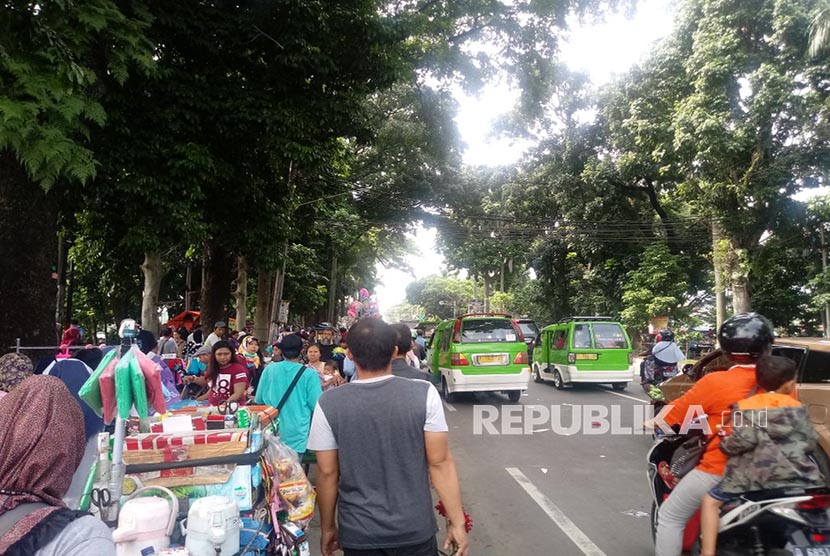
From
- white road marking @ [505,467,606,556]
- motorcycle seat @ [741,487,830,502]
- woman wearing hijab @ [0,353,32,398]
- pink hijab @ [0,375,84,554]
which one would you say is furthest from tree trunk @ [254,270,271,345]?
pink hijab @ [0,375,84,554]

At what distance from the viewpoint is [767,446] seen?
10.6ft

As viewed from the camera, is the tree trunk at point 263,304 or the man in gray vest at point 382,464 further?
the tree trunk at point 263,304

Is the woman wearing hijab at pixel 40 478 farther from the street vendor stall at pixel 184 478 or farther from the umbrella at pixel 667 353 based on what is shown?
the umbrella at pixel 667 353

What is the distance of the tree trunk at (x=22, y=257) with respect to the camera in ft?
23.5

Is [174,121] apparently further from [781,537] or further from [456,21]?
[781,537]

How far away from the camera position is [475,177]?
94.8ft

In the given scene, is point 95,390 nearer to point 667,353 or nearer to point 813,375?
point 813,375

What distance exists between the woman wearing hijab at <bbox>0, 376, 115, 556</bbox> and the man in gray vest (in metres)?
1.08

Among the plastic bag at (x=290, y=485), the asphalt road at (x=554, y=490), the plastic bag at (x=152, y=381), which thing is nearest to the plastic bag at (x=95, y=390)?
the plastic bag at (x=152, y=381)

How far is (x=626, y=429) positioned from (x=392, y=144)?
15.4 metres

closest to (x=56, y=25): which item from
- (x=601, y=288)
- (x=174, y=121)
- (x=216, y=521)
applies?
(x=174, y=121)

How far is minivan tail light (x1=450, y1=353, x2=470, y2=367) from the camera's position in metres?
12.6

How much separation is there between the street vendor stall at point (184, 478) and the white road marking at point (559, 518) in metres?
2.42

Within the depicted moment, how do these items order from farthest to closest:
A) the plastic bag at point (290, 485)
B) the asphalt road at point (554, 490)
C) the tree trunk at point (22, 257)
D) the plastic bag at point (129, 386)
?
the tree trunk at point (22, 257) < the asphalt road at point (554, 490) < the plastic bag at point (290, 485) < the plastic bag at point (129, 386)
